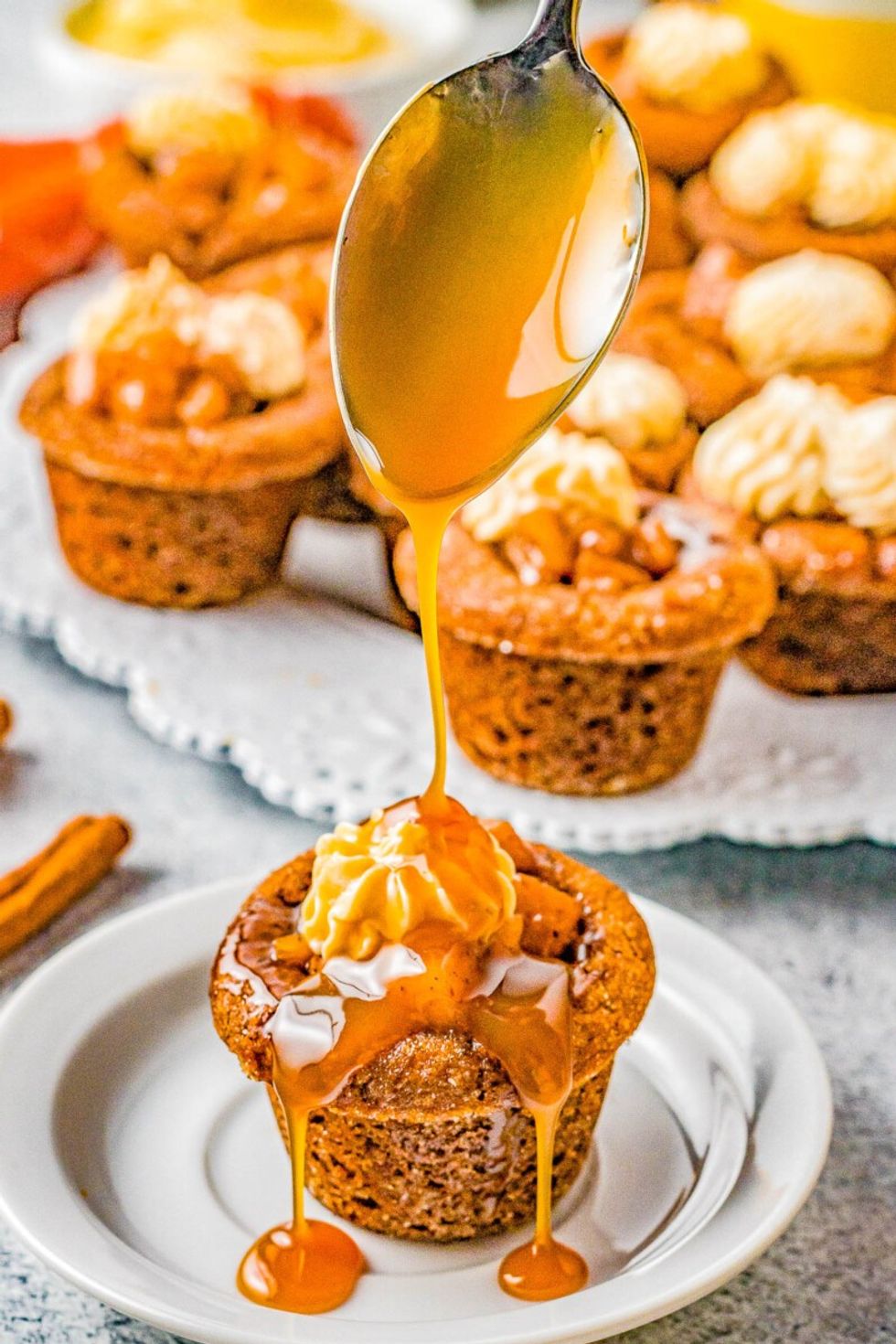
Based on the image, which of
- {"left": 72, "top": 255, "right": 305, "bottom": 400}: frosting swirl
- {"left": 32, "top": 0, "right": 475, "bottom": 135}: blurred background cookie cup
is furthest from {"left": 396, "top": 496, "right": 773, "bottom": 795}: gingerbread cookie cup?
{"left": 32, "top": 0, "right": 475, "bottom": 135}: blurred background cookie cup

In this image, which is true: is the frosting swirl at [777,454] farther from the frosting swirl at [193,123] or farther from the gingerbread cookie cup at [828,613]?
the frosting swirl at [193,123]

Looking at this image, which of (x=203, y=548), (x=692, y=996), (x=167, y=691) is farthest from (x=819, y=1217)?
(x=203, y=548)

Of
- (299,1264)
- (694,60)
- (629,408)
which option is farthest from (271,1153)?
(694,60)

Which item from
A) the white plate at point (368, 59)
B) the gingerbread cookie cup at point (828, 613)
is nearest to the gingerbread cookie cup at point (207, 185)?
the white plate at point (368, 59)

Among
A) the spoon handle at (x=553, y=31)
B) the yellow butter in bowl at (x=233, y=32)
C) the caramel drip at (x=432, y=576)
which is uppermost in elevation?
the spoon handle at (x=553, y=31)

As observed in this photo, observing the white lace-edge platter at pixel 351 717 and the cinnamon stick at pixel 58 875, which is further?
the white lace-edge platter at pixel 351 717

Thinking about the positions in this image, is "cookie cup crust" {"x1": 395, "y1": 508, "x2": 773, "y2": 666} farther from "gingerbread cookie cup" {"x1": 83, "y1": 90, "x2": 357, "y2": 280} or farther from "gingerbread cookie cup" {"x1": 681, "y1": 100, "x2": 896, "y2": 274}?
"gingerbread cookie cup" {"x1": 83, "y1": 90, "x2": 357, "y2": 280}

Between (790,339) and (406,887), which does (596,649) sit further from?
(790,339)
